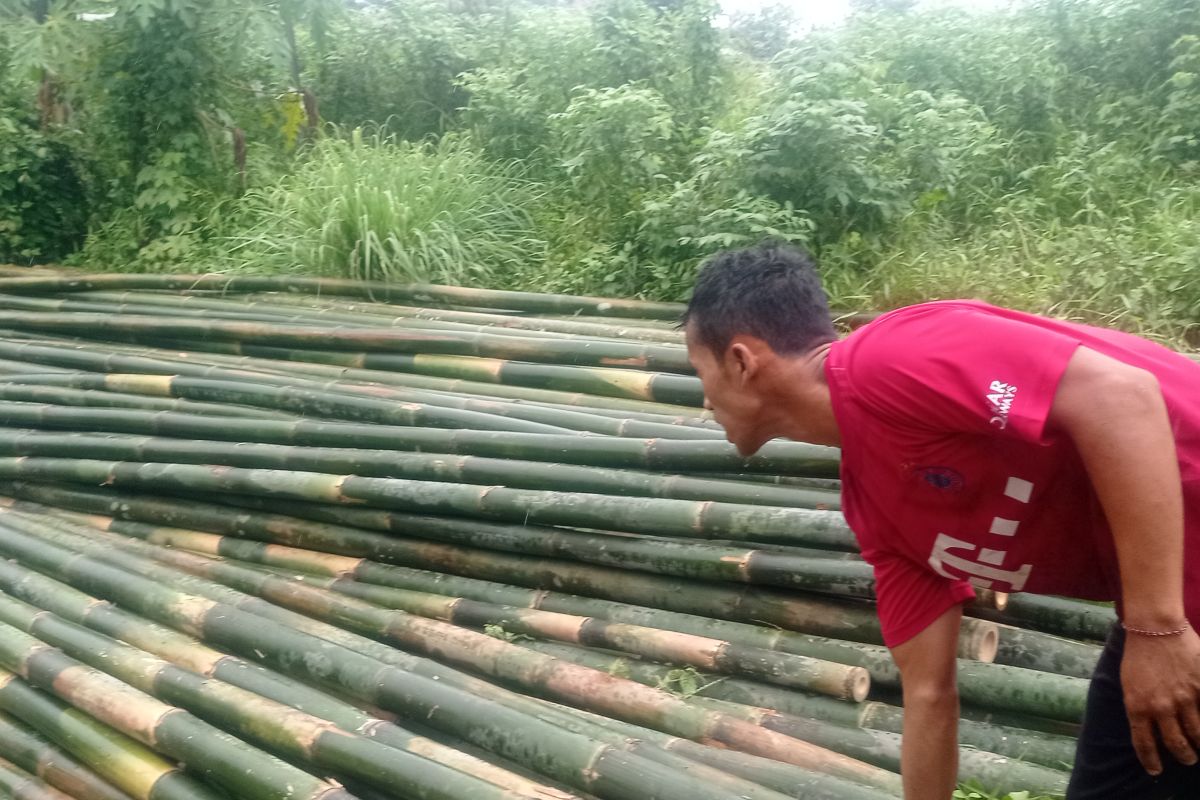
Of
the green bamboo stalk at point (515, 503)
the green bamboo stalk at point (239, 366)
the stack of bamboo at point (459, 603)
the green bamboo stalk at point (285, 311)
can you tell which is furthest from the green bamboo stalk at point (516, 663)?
the green bamboo stalk at point (285, 311)

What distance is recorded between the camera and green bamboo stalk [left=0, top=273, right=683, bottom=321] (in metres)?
4.09

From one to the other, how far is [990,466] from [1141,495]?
17cm

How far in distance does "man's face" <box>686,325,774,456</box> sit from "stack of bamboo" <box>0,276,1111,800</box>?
2.07 ft

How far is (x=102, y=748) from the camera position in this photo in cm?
202

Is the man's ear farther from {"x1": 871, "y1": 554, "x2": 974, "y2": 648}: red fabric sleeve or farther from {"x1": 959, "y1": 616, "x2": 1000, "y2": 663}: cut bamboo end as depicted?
{"x1": 959, "y1": 616, "x2": 1000, "y2": 663}: cut bamboo end

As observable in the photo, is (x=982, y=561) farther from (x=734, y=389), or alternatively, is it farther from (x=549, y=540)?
(x=549, y=540)

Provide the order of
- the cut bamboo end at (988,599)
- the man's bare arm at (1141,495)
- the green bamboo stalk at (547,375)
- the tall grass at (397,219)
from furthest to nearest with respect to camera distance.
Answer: the tall grass at (397,219), the green bamboo stalk at (547,375), the cut bamboo end at (988,599), the man's bare arm at (1141,495)

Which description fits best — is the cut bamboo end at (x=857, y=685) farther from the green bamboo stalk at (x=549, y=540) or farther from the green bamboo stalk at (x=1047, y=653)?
the green bamboo stalk at (x=1047, y=653)

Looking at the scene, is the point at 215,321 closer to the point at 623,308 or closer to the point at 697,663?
the point at 623,308

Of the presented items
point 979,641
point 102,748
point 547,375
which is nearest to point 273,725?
point 102,748

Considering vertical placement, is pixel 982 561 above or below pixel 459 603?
above

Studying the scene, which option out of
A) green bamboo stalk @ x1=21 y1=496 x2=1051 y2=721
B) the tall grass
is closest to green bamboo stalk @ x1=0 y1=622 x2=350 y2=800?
green bamboo stalk @ x1=21 y1=496 x2=1051 y2=721

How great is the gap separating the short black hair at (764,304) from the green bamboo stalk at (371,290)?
8.62ft

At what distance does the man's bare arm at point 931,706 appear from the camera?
52.4 inches
